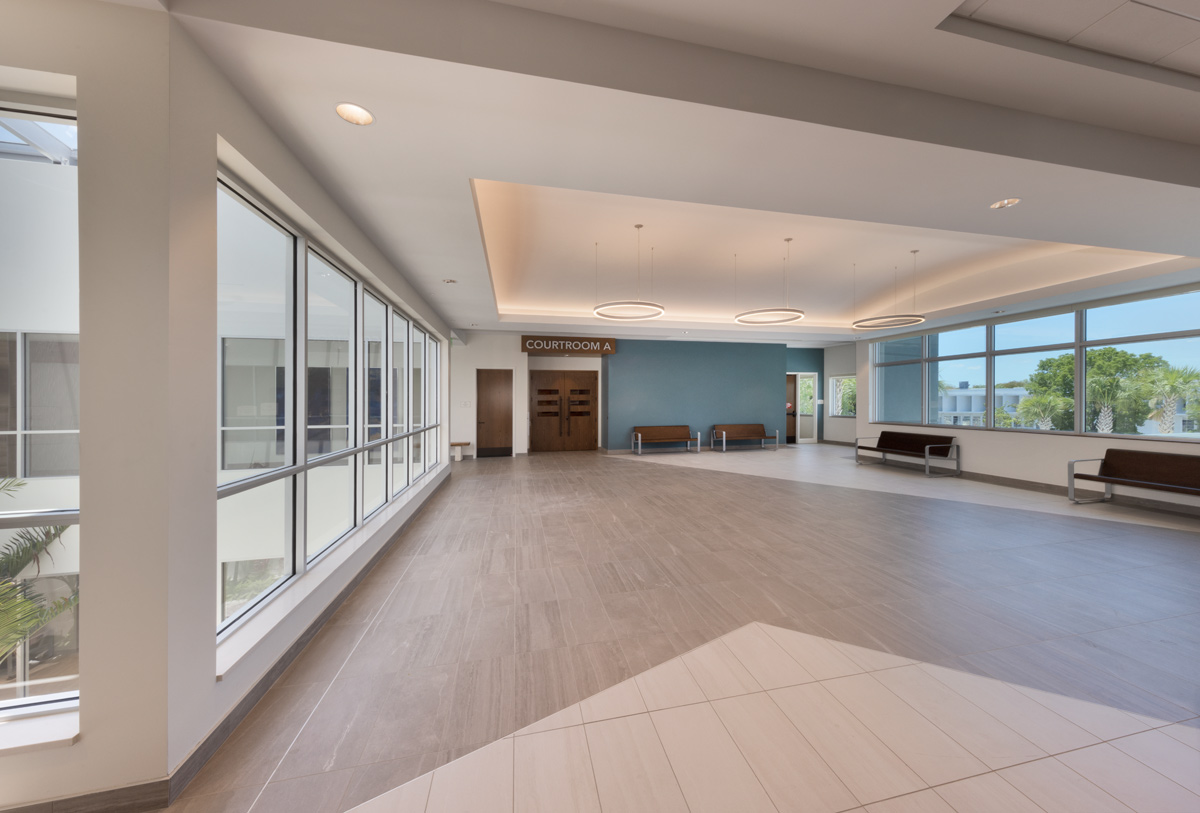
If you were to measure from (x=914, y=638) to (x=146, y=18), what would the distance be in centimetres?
501

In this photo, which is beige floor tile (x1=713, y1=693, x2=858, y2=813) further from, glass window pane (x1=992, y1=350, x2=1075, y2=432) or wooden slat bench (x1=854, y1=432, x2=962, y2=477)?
glass window pane (x1=992, y1=350, x2=1075, y2=432)

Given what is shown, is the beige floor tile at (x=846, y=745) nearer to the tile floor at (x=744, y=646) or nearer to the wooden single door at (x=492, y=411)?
the tile floor at (x=744, y=646)

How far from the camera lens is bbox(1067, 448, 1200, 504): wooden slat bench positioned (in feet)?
19.1

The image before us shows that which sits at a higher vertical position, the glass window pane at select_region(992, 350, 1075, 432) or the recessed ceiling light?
the recessed ceiling light

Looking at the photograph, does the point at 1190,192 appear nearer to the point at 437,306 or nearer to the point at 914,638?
the point at 914,638

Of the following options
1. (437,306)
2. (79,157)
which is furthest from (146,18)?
(437,306)

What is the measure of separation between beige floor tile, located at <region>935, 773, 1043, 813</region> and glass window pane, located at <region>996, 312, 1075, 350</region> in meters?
9.21

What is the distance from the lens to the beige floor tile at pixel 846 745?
1678 millimetres

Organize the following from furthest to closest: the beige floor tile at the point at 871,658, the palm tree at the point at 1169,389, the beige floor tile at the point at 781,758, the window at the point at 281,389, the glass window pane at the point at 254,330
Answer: the palm tree at the point at 1169,389, the glass window pane at the point at 254,330, the window at the point at 281,389, the beige floor tile at the point at 871,658, the beige floor tile at the point at 781,758

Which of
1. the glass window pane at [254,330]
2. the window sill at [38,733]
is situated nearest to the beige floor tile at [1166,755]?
the window sill at [38,733]

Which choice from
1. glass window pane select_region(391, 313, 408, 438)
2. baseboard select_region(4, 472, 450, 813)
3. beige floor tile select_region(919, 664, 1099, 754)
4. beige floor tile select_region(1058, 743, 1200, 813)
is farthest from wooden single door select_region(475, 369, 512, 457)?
beige floor tile select_region(1058, 743, 1200, 813)

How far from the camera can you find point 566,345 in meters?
11.6

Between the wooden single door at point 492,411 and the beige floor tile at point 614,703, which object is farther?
the wooden single door at point 492,411

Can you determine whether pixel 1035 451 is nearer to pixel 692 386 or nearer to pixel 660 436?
pixel 692 386
